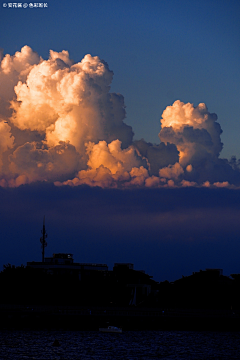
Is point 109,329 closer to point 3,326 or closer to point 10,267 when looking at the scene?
point 3,326

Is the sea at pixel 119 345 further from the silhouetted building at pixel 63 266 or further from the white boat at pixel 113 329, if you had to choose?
the silhouetted building at pixel 63 266

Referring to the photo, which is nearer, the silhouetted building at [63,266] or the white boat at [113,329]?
the white boat at [113,329]

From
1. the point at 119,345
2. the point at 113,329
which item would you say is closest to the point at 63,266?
the point at 113,329

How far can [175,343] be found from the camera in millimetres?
106125

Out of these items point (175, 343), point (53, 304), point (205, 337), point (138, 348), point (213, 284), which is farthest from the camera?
point (213, 284)

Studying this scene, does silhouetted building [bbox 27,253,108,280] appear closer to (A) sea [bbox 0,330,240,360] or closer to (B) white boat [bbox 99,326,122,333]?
(A) sea [bbox 0,330,240,360]

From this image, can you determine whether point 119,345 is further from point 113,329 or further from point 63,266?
point 63,266

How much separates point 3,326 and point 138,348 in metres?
34.2

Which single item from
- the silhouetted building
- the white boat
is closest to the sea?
the white boat

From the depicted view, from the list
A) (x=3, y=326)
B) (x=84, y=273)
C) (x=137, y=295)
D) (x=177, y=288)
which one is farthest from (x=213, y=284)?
(x=3, y=326)

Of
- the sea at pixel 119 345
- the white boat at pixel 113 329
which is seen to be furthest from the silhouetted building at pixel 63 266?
Result: the white boat at pixel 113 329

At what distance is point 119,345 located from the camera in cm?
10181

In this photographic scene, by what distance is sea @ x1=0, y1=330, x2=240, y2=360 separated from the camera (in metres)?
90.9

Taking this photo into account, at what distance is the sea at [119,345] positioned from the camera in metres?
90.9
